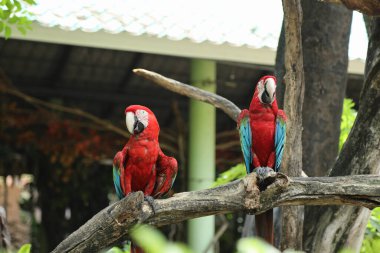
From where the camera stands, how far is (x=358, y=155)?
3424mm

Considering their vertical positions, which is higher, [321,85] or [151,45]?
[151,45]

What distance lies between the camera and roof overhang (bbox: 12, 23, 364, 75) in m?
5.20

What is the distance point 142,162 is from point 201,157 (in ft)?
10.9

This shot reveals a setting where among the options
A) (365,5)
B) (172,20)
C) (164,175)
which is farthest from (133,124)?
(172,20)

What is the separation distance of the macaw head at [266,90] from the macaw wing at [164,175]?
1.54 feet

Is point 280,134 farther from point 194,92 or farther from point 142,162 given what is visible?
point 194,92

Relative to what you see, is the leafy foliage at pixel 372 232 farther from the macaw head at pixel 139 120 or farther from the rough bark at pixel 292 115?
the macaw head at pixel 139 120

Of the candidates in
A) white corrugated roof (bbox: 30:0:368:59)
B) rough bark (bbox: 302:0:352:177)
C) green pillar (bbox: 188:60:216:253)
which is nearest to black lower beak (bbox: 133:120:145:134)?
rough bark (bbox: 302:0:352:177)

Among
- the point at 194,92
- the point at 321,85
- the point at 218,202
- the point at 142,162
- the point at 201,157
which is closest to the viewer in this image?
the point at 218,202

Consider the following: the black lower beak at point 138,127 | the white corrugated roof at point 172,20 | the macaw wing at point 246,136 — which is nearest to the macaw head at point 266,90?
the macaw wing at point 246,136

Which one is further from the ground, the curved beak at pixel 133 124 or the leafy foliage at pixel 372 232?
the curved beak at pixel 133 124

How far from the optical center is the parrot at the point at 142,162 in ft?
10.0

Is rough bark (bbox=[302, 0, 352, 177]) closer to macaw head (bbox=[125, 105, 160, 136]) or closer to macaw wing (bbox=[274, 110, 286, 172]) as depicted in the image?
macaw wing (bbox=[274, 110, 286, 172])

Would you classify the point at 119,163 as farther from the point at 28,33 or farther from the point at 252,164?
the point at 28,33
